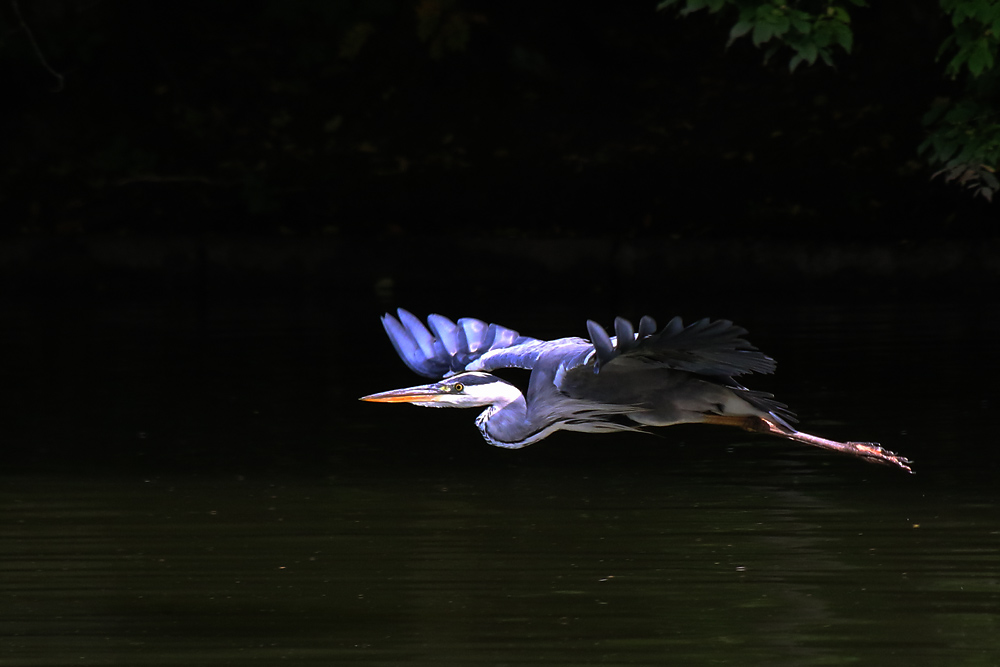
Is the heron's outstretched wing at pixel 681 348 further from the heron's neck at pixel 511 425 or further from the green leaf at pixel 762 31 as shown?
the green leaf at pixel 762 31

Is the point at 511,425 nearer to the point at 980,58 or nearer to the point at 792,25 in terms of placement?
the point at 792,25

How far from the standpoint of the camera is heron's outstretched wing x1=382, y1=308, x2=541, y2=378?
271 inches

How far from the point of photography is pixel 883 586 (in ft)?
21.3

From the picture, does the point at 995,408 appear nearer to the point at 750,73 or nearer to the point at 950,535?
the point at 950,535

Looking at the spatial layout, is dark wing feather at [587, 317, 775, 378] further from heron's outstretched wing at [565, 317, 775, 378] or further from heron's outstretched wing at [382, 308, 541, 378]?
heron's outstretched wing at [382, 308, 541, 378]

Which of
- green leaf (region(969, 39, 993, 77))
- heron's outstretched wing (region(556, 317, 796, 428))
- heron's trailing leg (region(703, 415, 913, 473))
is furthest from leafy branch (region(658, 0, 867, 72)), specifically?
heron's outstretched wing (region(556, 317, 796, 428))

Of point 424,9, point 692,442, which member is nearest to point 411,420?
point 692,442

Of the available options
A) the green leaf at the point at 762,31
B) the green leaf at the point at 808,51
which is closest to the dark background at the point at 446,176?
the green leaf at the point at 808,51

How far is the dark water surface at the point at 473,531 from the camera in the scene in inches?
231

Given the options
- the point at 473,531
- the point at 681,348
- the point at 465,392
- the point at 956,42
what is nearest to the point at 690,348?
the point at 681,348

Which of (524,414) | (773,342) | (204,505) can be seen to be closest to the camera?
(524,414)

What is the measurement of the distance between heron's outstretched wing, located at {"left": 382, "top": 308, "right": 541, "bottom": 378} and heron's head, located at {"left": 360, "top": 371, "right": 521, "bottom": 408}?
169mm

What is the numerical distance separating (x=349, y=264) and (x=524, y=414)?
10623 mm

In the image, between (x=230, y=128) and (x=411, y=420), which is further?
(x=230, y=128)
